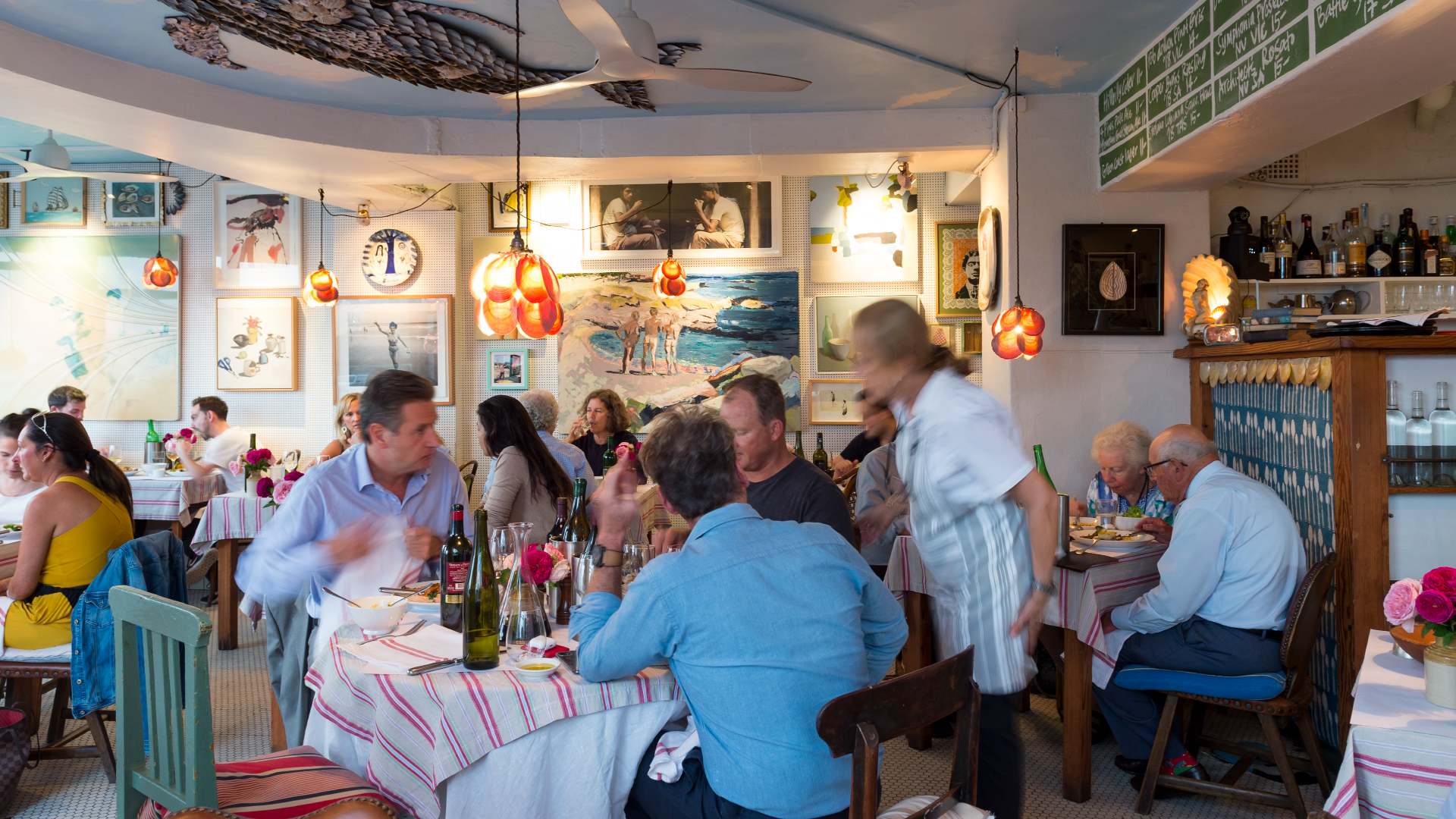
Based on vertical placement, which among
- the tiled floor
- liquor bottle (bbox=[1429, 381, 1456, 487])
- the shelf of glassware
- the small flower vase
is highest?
the shelf of glassware

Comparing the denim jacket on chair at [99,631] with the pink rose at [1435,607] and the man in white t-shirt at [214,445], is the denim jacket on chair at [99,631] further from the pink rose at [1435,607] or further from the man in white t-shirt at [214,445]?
the pink rose at [1435,607]

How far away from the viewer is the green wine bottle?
2.47 metres

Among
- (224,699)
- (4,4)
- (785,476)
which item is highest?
(4,4)

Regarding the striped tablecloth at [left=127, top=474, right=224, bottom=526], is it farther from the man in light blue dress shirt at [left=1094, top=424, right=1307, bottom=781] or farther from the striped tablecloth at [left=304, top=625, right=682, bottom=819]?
the man in light blue dress shirt at [left=1094, top=424, right=1307, bottom=781]

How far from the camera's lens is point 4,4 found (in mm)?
4887

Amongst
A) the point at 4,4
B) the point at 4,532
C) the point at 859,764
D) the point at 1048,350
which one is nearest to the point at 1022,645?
the point at 859,764

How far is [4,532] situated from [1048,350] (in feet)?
19.1

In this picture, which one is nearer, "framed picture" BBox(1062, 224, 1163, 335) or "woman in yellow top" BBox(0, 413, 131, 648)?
"woman in yellow top" BBox(0, 413, 131, 648)

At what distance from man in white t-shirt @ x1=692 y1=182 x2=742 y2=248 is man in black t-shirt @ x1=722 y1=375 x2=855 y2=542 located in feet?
16.5

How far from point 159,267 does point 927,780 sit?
7.61 metres

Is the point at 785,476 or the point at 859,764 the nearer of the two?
the point at 859,764

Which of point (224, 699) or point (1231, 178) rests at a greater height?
point (1231, 178)

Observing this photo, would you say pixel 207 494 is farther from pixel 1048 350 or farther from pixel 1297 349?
pixel 1297 349

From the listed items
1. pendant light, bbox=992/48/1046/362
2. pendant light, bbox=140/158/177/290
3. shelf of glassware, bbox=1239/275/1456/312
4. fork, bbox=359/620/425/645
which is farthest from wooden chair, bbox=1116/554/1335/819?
pendant light, bbox=140/158/177/290
